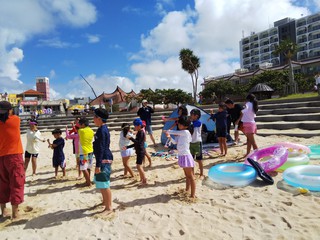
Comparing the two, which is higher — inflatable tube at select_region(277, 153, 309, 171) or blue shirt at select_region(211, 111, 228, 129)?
blue shirt at select_region(211, 111, 228, 129)

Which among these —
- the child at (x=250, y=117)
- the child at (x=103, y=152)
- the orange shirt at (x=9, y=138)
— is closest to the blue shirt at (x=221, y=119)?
the child at (x=250, y=117)

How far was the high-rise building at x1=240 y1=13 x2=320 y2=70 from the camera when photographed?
8331cm

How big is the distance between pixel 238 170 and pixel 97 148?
10.2ft

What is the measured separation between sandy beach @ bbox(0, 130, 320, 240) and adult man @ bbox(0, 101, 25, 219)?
0.37 metres

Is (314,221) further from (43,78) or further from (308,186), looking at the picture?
(43,78)

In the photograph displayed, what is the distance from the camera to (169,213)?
382 centimetres

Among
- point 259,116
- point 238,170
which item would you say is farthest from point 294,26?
point 238,170

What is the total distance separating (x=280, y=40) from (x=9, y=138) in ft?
345

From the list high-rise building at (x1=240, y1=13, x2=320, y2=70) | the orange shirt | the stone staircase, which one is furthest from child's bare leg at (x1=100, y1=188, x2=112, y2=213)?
high-rise building at (x1=240, y1=13, x2=320, y2=70)

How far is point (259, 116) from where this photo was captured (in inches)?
540

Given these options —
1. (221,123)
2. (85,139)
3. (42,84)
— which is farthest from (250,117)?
(42,84)

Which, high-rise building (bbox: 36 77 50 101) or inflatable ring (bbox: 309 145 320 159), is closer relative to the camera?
inflatable ring (bbox: 309 145 320 159)

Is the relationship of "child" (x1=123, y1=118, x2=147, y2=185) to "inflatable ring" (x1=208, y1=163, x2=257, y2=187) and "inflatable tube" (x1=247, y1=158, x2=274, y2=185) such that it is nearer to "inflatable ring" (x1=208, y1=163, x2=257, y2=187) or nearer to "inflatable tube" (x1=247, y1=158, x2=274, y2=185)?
"inflatable ring" (x1=208, y1=163, x2=257, y2=187)

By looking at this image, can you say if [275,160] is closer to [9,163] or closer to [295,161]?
[295,161]
